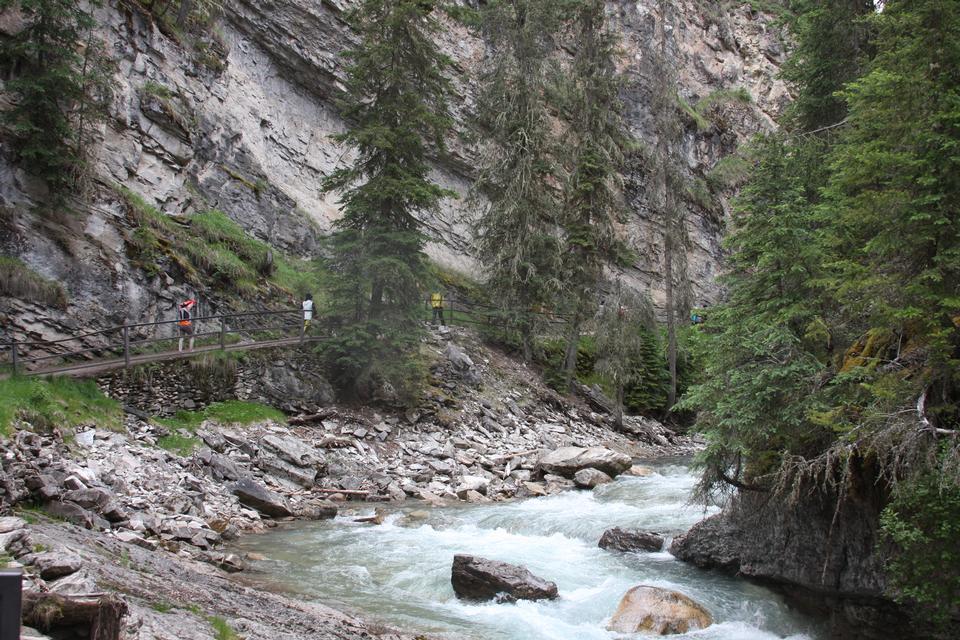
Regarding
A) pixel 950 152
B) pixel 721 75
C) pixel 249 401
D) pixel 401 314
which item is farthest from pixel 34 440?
pixel 721 75

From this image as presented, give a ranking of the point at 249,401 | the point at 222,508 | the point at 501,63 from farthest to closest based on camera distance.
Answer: the point at 501,63 → the point at 249,401 → the point at 222,508

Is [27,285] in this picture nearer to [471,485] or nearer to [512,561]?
[471,485]

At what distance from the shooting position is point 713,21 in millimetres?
44875

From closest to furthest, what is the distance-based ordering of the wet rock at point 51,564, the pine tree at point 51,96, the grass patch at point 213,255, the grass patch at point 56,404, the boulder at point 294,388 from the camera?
the wet rock at point 51,564 < the grass patch at point 56,404 < the pine tree at point 51,96 < the grass patch at point 213,255 < the boulder at point 294,388

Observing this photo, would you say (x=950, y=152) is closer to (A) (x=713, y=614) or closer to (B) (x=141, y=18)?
(A) (x=713, y=614)

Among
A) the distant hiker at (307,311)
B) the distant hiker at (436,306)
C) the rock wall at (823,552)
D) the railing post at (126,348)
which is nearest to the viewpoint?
the rock wall at (823,552)

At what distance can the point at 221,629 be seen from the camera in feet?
18.9

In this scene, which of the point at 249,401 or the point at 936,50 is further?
the point at 249,401

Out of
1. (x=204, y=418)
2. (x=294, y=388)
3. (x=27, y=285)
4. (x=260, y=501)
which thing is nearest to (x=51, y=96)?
(x=27, y=285)

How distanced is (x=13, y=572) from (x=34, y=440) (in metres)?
9.97

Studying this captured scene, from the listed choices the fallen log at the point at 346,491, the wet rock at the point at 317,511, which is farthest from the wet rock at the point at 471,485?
the wet rock at the point at 317,511

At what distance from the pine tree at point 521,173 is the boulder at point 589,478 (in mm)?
9433

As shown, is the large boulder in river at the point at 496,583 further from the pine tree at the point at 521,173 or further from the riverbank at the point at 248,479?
the pine tree at the point at 521,173

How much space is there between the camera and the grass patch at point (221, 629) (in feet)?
18.4
